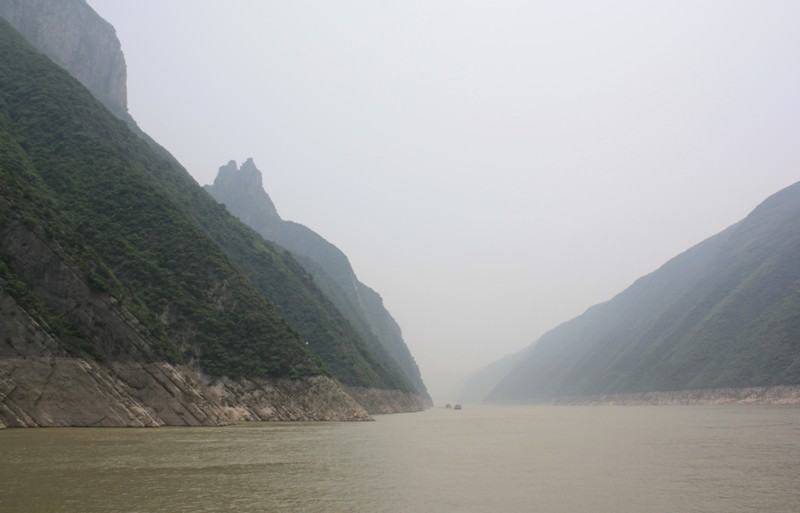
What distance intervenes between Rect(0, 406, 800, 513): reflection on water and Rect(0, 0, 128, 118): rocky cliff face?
13098 centimetres

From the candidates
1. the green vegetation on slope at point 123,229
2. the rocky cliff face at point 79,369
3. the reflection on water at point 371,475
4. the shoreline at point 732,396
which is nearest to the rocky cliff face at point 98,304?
the rocky cliff face at point 79,369

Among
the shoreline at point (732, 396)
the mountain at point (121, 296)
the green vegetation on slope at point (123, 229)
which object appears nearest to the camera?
the mountain at point (121, 296)

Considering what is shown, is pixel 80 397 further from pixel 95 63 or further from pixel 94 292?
pixel 95 63

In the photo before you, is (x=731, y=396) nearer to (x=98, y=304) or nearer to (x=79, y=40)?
(x=98, y=304)

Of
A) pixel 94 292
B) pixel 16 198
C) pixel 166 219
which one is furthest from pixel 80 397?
pixel 166 219

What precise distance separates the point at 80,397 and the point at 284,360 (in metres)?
31.6

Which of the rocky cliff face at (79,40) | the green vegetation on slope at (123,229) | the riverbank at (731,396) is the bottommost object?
the riverbank at (731,396)

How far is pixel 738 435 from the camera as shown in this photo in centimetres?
5256

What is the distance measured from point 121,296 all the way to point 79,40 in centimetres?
12641

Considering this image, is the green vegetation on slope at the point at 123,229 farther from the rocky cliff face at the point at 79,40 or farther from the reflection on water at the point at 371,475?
the rocky cliff face at the point at 79,40

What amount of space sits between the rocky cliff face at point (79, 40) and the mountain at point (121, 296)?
4168cm

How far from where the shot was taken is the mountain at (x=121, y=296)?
4578 centimetres

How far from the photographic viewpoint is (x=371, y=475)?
28984 millimetres

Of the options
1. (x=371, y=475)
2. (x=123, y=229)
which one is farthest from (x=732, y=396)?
(x=371, y=475)
